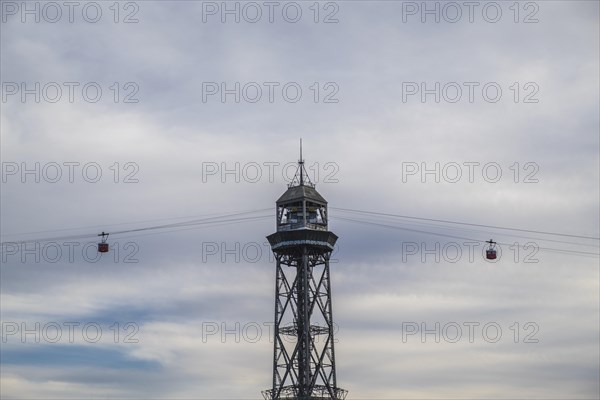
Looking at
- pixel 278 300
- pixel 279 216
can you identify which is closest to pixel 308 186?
pixel 279 216

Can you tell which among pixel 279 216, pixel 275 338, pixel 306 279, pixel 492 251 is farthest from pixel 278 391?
pixel 492 251

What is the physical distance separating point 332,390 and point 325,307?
12703 millimetres

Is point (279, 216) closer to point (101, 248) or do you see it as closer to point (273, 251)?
point (273, 251)

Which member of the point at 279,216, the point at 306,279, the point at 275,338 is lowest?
the point at 275,338

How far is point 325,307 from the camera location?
134375mm

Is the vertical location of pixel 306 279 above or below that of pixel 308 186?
below

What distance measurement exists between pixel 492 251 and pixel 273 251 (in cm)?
4060

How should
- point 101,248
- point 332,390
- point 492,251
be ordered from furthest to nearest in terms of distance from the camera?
point 332,390 < point 492,251 < point 101,248

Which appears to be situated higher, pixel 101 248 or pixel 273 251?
pixel 273 251

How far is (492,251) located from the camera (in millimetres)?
105750

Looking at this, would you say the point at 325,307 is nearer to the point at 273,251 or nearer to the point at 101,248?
the point at 273,251

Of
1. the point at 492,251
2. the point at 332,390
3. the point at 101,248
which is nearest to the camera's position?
the point at 101,248

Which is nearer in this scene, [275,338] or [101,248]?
[101,248]

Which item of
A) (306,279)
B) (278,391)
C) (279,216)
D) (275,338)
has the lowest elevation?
(278,391)
